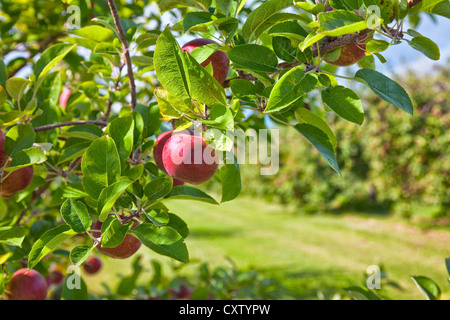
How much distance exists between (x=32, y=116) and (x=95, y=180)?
42 centimetres

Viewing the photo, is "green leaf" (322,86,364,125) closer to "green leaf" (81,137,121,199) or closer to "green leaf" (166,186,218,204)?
"green leaf" (166,186,218,204)

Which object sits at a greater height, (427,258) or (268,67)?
(268,67)

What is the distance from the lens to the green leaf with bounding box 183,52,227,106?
2.43 feet

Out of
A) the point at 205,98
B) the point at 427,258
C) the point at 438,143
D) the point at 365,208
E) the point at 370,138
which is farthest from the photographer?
the point at 365,208

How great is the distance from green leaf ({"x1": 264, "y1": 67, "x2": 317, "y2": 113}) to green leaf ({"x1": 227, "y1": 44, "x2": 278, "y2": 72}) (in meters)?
0.08

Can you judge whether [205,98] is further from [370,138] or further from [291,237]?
[370,138]

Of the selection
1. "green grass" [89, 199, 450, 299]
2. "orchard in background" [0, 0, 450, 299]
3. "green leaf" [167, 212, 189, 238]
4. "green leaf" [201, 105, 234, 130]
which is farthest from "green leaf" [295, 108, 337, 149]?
"green grass" [89, 199, 450, 299]

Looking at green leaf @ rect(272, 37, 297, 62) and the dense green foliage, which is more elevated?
the dense green foliage

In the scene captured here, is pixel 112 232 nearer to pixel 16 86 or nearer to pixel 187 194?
pixel 187 194

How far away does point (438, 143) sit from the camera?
7.57 m

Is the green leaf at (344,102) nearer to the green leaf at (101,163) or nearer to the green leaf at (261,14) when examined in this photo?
the green leaf at (261,14)

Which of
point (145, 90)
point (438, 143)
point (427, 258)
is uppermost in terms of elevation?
point (438, 143)

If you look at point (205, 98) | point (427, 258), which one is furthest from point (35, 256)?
point (427, 258)

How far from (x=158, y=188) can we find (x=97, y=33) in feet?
1.85
